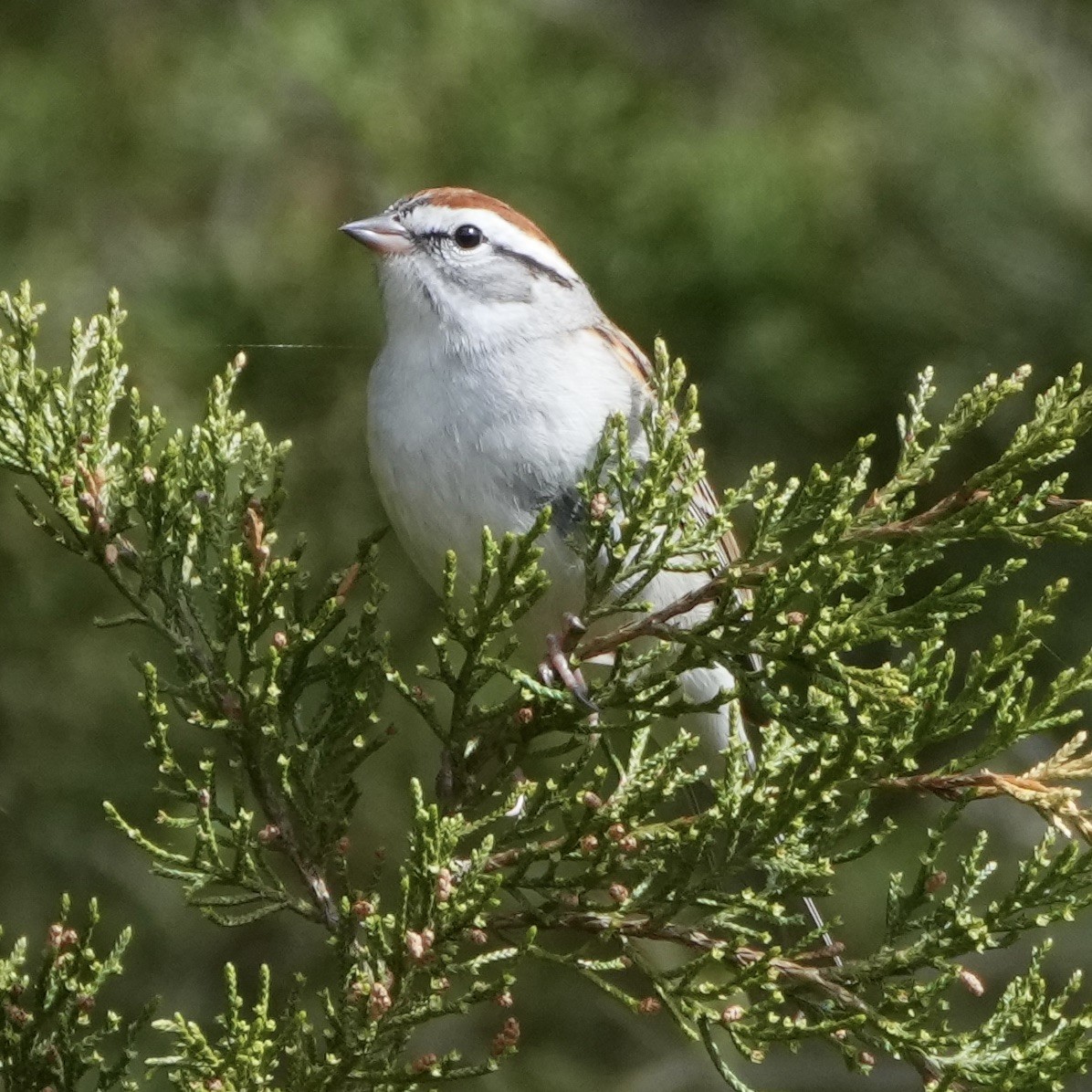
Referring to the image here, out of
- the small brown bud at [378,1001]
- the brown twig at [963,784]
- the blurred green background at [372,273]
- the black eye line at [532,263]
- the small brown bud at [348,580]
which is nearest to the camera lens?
the small brown bud at [378,1001]

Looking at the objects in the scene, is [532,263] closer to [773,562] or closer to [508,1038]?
[773,562]

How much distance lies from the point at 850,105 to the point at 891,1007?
10.1 feet

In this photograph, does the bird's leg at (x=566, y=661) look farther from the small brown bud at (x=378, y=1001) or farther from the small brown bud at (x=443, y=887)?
the small brown bud at (x=378, y=1001)

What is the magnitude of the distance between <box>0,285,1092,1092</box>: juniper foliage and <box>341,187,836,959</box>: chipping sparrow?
0.89ft

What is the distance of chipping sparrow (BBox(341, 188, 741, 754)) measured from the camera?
3.01 metres

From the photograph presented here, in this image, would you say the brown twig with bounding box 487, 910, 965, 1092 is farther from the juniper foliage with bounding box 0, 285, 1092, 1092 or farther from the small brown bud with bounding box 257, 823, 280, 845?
the small brown bud with bounding box 257, 823, 280, 845

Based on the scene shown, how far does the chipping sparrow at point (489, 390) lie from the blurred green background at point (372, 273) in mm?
Result: 645

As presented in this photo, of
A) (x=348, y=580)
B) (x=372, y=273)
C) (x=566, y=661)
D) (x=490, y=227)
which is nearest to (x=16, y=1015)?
(x=348, y=580)

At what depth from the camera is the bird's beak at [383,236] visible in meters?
3.39

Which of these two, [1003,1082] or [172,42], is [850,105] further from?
[1003,1082]

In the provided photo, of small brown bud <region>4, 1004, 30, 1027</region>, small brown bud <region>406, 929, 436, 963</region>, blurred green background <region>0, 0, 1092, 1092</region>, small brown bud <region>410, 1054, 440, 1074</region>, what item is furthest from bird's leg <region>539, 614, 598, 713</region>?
blurred green background <region>0, 0, 1092, 1092</region>

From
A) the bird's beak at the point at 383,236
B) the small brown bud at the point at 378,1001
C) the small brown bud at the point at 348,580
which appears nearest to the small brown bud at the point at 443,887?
the small brown bud at the point at 378,1001

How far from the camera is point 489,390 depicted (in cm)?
312

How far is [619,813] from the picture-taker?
2.49 meters
